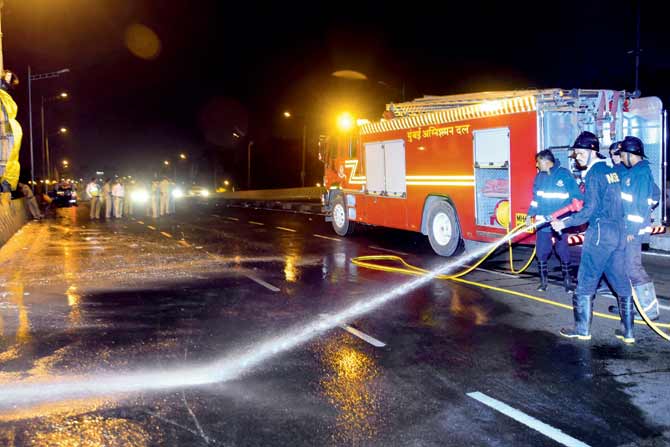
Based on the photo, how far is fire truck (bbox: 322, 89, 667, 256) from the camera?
10219 millimetres

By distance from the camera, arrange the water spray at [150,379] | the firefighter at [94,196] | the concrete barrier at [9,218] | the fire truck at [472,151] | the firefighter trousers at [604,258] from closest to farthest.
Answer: the water spray at [150,379] < the firefighter trousers at [604,258] < the fire truck at [472,151] < the concrete barrier at [9,218] < the firefighter at [94,196]

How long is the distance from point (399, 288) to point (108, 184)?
68.7 feet

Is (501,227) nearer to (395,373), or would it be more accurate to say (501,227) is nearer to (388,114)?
(388,114)

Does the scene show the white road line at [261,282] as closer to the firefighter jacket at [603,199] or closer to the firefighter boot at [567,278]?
the firefighter boot at [567,278]

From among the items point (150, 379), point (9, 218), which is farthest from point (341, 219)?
point (150, 379)

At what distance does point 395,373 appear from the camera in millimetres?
5426

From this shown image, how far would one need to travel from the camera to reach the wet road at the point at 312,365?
13.9 feet

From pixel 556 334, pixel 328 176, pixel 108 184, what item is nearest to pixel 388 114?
pixel 328 176

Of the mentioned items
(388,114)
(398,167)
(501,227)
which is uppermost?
(388,114)

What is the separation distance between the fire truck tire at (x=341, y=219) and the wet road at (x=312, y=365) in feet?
21.9

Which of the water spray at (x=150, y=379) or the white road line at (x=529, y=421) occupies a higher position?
the water spray at (x=150, y=379)

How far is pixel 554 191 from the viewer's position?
340 inches

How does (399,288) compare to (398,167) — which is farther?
(398,167)

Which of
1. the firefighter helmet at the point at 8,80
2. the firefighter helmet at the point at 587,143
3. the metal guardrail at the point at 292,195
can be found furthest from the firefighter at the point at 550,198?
the metal guardrail at the point at 292,195
